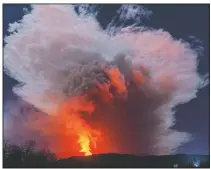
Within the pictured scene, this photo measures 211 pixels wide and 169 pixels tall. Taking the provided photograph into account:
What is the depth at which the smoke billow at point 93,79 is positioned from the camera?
197 inches

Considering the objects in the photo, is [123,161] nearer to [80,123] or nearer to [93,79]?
[80,123]

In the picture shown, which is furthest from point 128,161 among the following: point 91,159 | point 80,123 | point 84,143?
point 80,123

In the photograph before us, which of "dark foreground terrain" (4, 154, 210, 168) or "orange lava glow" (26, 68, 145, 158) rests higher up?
"orange lava glow" (26, 68, 145, 158)

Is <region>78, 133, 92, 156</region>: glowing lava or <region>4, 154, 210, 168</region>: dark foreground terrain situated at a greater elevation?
<region>78, 133, 92, 156</region>: glowing lava

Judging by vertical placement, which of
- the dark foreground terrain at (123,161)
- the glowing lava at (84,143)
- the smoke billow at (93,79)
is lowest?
the dark foreground terrain at (123,161)

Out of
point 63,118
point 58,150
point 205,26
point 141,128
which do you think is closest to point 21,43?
point 63,118

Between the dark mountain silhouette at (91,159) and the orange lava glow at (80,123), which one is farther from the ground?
the orange lava glow at (80,123)

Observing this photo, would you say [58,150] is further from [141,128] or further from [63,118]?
[141,128]

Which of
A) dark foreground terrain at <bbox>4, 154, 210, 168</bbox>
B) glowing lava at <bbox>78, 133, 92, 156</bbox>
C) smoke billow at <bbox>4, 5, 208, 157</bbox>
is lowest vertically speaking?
dark foreground terrain at <bbox>4, 154, 210, 168</bbox>

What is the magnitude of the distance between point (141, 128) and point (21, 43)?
6.31 ft

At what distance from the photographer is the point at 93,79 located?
5020 mm

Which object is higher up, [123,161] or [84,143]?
[84,143]

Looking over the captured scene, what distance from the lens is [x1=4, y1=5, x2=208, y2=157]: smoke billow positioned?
16.4 feet

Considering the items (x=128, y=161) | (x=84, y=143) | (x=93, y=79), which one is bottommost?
(x=128, y=161)
